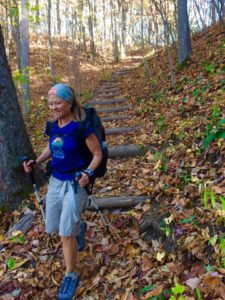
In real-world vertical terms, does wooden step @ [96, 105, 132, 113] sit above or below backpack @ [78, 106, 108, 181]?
above

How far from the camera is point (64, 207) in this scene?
11.1 feet

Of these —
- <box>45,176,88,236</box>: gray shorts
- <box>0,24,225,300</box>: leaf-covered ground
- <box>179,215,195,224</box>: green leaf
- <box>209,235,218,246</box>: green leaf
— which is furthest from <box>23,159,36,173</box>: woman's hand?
<box>209,235,218,246</box>: green leaf

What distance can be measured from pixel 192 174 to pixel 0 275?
273cm

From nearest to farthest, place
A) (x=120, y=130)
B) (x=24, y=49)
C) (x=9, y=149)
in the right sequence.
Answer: (x=9, y=149) → (x=120, y=130) → (x=24, y=49)

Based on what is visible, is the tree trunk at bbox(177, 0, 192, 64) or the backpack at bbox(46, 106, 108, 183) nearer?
the backpack at bbox(46, 106, 108, 183)

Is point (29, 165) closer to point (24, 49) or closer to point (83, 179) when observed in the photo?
point (83, 179)

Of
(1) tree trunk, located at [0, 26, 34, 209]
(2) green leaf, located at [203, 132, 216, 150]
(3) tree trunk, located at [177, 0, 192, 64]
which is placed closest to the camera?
(2) green leaf, located at [203, 132, 216, 150]

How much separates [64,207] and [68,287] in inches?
32.5

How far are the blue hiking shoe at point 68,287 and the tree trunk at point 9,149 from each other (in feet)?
6.88

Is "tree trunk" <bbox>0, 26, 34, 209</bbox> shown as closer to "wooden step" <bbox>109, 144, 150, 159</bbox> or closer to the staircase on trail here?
the staircase on trail

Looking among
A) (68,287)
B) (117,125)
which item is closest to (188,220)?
(68,287)

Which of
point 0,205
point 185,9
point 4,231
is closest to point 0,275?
point 4,231

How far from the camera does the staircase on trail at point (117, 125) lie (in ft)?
15.6

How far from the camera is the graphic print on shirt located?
3410 mm
